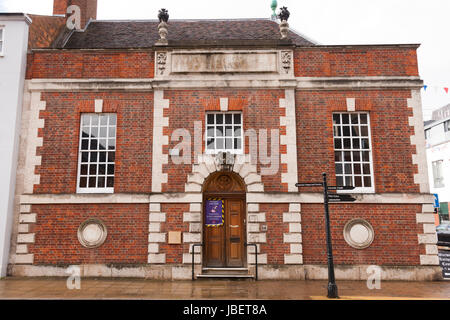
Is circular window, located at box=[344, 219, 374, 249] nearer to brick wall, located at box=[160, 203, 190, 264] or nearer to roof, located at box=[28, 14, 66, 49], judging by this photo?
brick wall, located at box=[160, 203, 190, 264]

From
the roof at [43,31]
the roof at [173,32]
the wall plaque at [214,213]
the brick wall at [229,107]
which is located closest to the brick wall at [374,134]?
the brick wall at [229,107]

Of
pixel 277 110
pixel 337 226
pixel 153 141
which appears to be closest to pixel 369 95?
pixel 277 110

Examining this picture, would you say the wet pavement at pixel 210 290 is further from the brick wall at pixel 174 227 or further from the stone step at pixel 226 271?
the brick wall at pixel 174 227

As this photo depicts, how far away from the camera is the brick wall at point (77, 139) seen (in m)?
10.5

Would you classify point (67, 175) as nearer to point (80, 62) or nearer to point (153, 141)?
point (153, 141)

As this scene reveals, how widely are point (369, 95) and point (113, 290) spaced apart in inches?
378

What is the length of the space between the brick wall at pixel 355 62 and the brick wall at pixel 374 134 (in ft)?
2.21

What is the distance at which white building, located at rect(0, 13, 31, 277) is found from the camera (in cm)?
1008

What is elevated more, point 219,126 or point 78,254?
point 219,126

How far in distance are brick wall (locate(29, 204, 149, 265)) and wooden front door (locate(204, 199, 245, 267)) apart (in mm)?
1971

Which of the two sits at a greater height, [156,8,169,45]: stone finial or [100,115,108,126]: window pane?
[156,8,169,45]: stone finial

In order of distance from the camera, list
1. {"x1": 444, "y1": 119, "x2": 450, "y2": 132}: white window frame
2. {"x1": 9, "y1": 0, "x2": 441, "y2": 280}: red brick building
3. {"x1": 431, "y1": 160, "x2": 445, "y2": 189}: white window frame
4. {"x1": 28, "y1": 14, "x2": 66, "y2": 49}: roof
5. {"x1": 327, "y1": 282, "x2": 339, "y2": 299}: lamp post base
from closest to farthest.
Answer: {"x1": 327, "y1": 282, "x2": 339, "y2": 299}: lamp post base < {"x1": 9, "y1": 0, "x2": 441, "y2": 280}: red brick building < {"x1": 28, "y1": 14, "x2": 66, "y2": 49}: roof < {"x1": 431, "y1": 160, "x2": 445, "y2": 189}: white window frame < {"x1": 444, "y1": 119, "x2": 450, "y2": 132}: white window frame

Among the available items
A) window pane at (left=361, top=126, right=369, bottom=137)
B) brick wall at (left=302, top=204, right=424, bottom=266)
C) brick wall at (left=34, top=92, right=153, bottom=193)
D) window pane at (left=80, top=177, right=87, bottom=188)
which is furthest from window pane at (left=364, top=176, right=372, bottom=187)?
window pane at (left=80, top=177, right=87, bottom=188)

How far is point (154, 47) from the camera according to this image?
10992 millimetres
